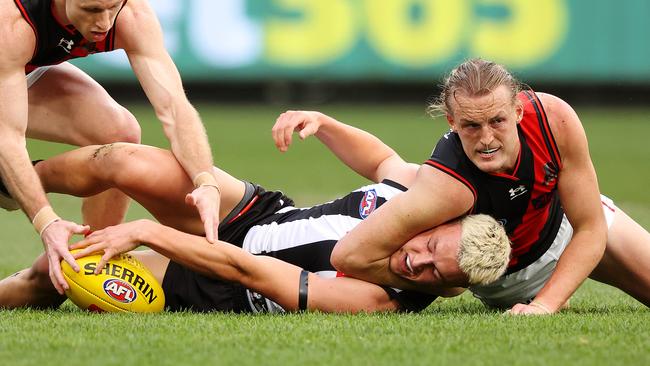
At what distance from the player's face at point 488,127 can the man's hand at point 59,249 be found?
→ 6.00 feet

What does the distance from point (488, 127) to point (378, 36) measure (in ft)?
47.0

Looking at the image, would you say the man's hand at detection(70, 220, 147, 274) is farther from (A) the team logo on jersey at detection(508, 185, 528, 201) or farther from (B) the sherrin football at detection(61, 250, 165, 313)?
(A) the team logo on jersey at detection(508, 185, 528, 201)

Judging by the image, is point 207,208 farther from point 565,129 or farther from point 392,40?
point 392,40

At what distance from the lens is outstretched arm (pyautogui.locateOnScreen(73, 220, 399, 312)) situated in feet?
17.7

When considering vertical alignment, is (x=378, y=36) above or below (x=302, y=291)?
below

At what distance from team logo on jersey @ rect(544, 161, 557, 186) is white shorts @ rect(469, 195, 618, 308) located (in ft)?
1.92

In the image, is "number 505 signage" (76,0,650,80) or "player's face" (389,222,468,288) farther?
"number 505 signage" (76,0,650,80)

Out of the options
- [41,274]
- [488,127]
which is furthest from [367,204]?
[41,274]

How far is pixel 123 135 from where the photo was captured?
682 centimetres

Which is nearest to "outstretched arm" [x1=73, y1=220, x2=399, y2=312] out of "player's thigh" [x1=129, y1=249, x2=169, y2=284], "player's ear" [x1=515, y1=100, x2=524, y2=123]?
"player's thigh" [x1=129, y1=249, x2=169, y2=284]

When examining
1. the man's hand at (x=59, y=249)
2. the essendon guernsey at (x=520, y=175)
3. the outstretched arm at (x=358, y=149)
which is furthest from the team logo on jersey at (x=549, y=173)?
the man's hand at (x=59, y=249)

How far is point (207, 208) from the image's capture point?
18.0 ft

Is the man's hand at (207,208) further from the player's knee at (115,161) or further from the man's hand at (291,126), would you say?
the man's hand at (291,126)

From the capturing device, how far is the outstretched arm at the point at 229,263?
5.40m
